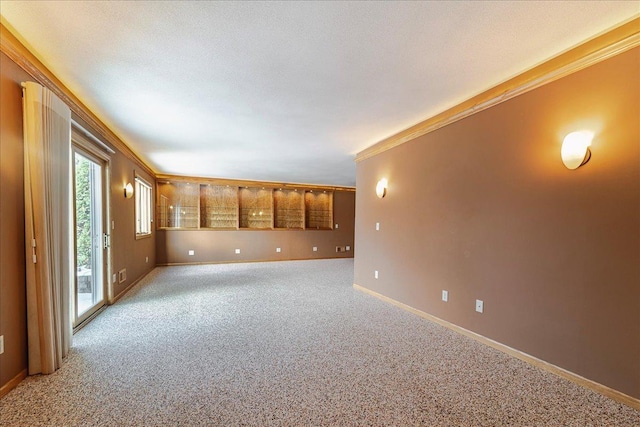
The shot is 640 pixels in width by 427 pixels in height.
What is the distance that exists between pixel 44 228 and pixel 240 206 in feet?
19.7

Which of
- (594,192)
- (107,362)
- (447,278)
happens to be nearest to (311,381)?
(107,362)

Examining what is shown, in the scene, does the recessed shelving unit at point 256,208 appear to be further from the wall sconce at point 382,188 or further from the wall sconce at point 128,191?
the wall sconce at point 382,188

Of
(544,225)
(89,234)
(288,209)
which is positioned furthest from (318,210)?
(544,225)

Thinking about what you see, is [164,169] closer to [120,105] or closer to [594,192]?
[120,105]

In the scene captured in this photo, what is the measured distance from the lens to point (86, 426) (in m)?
1.61

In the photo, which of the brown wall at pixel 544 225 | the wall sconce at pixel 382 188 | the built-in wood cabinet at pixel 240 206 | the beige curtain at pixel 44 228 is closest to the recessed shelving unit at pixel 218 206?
the built-in wood cabinet at pixel 240 206

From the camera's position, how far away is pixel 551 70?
219 centimetres

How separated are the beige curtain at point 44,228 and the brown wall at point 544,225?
140 inches

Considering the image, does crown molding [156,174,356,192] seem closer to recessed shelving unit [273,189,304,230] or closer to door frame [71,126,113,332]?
recessed shelving unit [273,189,304,230]

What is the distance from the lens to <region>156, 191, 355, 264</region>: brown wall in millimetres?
7332

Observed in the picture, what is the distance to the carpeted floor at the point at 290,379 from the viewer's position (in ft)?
5.60

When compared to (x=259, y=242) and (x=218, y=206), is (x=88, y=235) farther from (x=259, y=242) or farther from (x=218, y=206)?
(x=259, y=242)

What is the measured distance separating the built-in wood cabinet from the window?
66cm

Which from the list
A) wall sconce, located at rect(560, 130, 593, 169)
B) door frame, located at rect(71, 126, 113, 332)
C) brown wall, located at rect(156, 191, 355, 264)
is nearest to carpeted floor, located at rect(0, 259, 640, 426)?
door frame, located at rect(71, 126, 113, 332)
